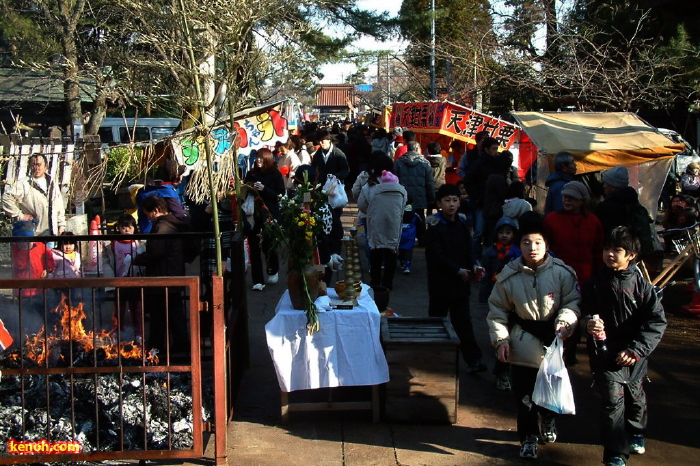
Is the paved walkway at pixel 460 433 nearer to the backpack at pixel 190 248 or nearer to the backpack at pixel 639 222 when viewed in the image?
the backpack at pixel 190 248

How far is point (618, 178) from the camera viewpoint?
7254mm

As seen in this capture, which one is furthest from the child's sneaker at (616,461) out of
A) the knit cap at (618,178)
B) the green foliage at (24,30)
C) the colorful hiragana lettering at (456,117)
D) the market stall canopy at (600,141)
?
the green foliage at (24,30)

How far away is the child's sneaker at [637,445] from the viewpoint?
492cm

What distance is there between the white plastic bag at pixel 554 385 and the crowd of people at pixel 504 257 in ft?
0.41

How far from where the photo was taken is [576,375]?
6488mm

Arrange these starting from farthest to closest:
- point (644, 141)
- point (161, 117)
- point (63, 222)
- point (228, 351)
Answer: point (161, 117)
point (63, 222)
point (644, 141)
point (228, 351)

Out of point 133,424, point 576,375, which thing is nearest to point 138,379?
point 133,424

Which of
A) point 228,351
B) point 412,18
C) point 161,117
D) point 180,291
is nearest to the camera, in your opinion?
point 228,351

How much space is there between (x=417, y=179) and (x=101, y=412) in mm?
7380

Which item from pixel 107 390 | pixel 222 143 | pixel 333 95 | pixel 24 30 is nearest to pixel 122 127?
pixel 24 30

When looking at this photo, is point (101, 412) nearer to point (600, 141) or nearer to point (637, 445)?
point (637, 445)

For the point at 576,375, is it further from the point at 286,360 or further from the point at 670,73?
the point at 670,73

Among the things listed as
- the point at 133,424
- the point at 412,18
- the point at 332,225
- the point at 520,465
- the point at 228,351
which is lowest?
the point at 520,465

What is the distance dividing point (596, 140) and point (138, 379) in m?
6.13
